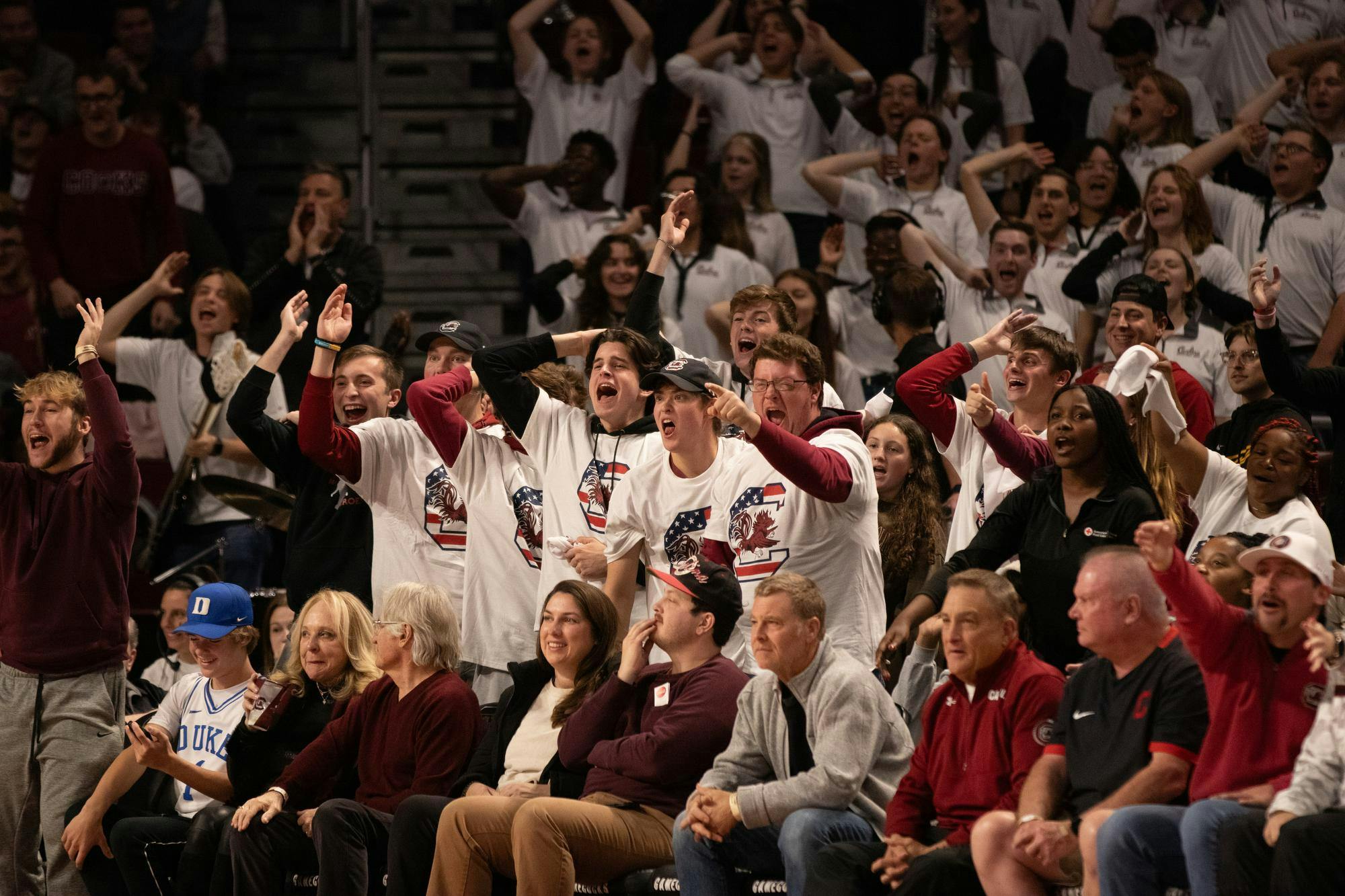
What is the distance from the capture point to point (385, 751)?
6070mm

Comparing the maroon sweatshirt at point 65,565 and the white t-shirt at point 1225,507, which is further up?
the white t-shirt at point 1225,507

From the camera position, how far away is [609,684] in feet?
18.4

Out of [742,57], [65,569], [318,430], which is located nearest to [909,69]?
[742,57]

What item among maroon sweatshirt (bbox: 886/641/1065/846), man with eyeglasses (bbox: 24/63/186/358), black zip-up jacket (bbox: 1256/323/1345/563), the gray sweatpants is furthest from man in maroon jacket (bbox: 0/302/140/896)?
black zip-up jacket (bbox: 1256/323/1345/563)

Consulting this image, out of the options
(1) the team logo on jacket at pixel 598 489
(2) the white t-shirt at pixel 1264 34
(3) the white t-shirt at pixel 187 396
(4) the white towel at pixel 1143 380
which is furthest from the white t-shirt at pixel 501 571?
(2) the white t-shirt at pixel 1264 34

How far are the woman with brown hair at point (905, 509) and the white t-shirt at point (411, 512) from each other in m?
1.58

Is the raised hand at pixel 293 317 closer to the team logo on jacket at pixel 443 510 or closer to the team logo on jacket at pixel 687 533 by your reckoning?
the team logo on jacket at pixel 443 510

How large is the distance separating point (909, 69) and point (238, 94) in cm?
447

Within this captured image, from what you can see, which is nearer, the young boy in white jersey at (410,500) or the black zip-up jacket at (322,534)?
the young boy in white jersey at (410,500)

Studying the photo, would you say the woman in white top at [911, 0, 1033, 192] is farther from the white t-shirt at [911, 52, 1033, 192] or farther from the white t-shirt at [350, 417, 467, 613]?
the white t-shirt at [350, 417, 467, 613]

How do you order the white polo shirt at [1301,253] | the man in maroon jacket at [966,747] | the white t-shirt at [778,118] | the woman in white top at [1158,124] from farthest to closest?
1. the white t-shirt at [778,118]
2. the woman in white top at [1158,124]
3. the white polo shirt at [1301,253]
4. the man in maroon jacket at [966,747]

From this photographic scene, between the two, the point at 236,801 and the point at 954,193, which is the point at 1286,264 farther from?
the point at 236,801

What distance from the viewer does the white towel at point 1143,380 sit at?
561cm

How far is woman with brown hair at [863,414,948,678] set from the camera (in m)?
6.31
